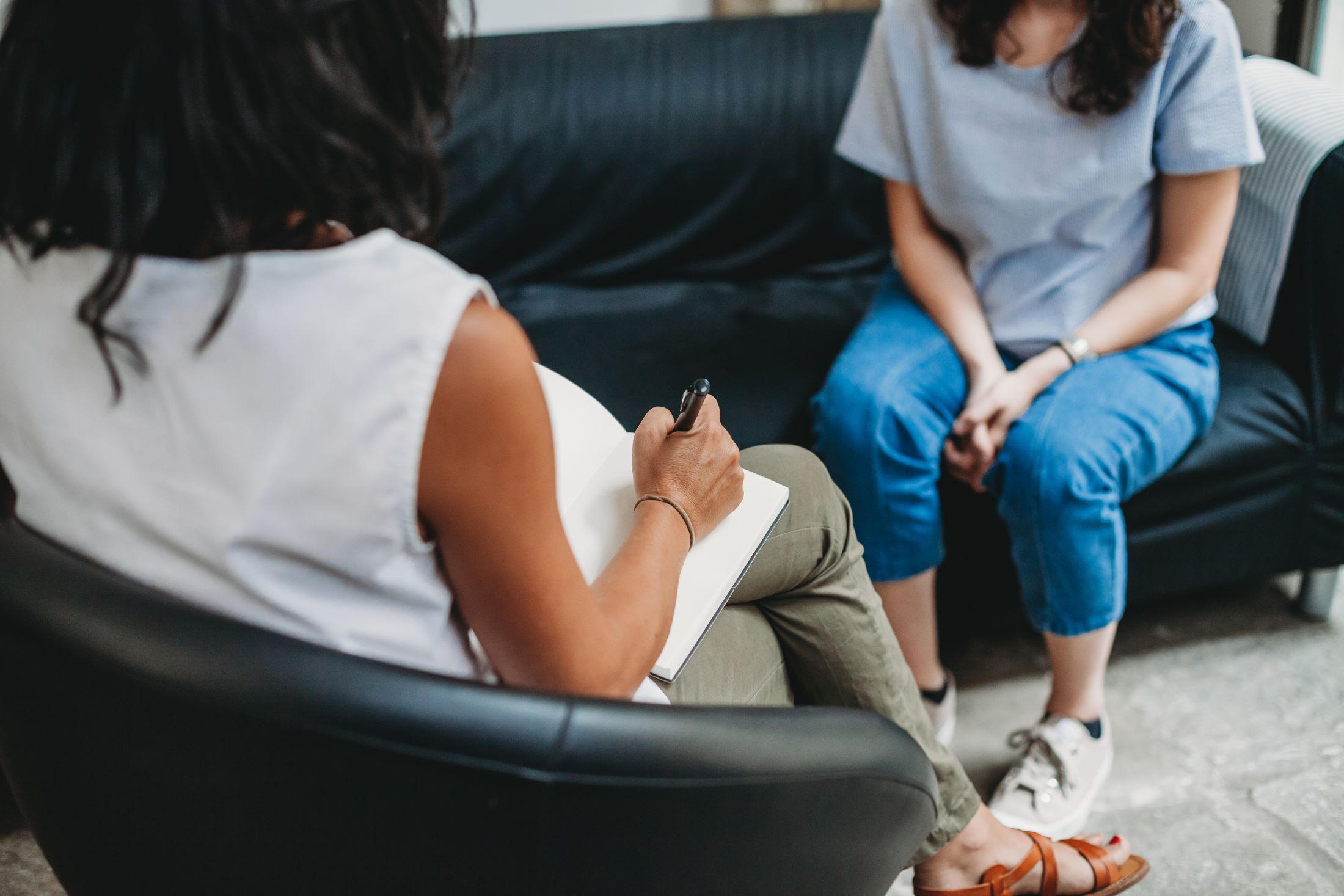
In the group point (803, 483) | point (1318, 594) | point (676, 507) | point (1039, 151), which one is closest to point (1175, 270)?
point (1039, 151)

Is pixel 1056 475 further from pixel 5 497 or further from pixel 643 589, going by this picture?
pixel 5 497

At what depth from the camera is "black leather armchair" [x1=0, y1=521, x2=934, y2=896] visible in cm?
56

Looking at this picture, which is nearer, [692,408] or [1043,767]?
[692,408]

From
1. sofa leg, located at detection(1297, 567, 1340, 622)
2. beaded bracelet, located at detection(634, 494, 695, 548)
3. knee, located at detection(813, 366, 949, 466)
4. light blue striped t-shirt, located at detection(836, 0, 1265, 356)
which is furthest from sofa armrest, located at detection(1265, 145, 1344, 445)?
beaded bracelet, located at detection(634, 494, 695, 548)

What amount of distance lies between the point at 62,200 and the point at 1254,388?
4.82 feet

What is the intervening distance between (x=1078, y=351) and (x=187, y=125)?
46.2 inches

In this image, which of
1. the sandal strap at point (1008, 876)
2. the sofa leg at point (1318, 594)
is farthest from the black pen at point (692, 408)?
the sofa leg at point (1318, 594)

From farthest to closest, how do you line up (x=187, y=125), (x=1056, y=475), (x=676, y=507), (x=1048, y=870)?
(x=1056, y=475) < (x=1048, y=870) < (x=676, y=507) < (x=187, y=125)

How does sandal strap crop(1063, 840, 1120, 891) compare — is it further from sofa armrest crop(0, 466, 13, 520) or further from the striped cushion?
sofa armrest crop(0, 466, 13, 520)

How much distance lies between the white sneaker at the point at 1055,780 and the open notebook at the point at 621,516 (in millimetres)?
617

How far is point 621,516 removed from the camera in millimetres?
905

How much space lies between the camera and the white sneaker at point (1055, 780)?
4.41 ft

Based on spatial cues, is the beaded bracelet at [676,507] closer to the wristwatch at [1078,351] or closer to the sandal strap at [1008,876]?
the sandal strap at [1008,876]

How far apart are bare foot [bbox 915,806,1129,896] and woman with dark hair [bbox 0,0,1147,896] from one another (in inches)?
24.5
